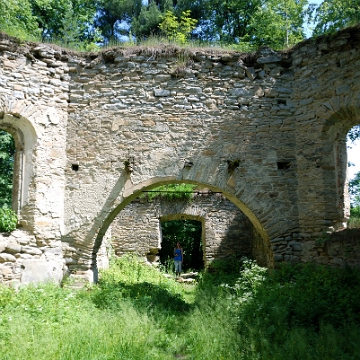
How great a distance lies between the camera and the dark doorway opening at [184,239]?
16.9 m

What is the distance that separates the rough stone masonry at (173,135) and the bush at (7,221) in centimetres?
16

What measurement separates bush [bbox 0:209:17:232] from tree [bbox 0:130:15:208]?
6.37 metres

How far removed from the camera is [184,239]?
16891 millimetres

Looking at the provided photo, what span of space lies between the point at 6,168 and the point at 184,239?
7401 millimetres

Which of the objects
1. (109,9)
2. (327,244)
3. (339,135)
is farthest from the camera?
(109,9)

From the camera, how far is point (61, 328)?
201 inches

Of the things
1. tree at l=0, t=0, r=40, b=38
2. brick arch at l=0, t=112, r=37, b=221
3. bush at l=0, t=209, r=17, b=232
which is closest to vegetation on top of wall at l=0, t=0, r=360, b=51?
tree at l=0, t=0, r=40, b=38

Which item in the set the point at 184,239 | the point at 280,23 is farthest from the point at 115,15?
the point at 184,239

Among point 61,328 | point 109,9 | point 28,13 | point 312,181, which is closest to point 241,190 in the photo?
point 312,181

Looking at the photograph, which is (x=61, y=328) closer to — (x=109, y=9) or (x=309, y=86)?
(x=309, y=86)

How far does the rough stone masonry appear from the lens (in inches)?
281

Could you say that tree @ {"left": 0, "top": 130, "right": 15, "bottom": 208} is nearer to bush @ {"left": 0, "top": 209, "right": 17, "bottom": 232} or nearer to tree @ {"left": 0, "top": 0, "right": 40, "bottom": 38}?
tree @ {"left": 0, "top": 0, "right": 40, "bottom": 38}

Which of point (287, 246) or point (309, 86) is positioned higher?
point (309, 86)

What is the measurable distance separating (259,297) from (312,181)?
2438mm
